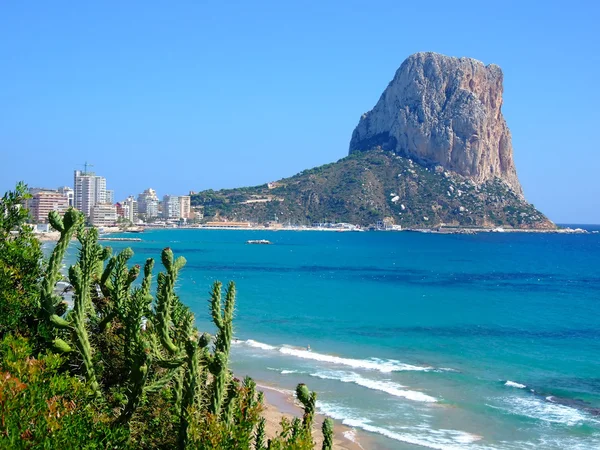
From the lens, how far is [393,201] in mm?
181375

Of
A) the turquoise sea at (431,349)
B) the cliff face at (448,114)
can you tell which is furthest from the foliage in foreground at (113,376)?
the cliff face at (448,114)

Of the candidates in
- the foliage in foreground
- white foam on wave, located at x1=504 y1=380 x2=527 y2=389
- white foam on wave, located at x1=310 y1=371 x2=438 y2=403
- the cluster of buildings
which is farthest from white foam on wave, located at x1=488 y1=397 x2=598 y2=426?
the cluster of buildings

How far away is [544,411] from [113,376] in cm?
1484

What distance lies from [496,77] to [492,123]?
43.3 feet

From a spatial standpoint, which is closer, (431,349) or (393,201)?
(431,349)

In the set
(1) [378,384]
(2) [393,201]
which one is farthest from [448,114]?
(1) [378,384]

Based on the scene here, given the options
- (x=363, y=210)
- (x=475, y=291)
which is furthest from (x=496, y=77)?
(x=475, y=291)

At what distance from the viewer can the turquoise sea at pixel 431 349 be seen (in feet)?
61.7

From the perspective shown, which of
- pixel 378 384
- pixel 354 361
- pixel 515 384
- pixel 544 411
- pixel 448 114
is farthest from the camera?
pixel 448 114

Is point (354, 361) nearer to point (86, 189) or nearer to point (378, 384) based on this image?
point (378, 384)

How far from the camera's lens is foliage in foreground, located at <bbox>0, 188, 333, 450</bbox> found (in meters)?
6.51

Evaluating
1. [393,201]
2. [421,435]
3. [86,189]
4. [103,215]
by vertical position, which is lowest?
[421,435]

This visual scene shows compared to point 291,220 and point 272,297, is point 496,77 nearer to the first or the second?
point 291,220

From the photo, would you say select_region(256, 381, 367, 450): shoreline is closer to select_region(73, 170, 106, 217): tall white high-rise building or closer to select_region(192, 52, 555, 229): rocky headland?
select_region(192, 52, 555, 229): rocky headland
